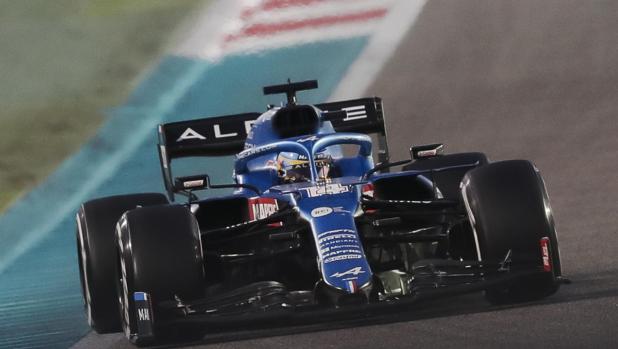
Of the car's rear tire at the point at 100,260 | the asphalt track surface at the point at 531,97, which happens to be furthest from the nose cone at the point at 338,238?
the car's rear tire at the point at 100,260

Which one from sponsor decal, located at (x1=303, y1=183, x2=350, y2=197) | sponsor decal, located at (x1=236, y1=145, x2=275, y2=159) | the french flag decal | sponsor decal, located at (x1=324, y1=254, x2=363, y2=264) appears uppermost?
sponsor decal, located at (x1=236, y1=145, x2=275, y2=159)

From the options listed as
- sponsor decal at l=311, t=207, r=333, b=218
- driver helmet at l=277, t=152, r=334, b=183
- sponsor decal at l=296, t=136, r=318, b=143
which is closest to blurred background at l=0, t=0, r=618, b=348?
driver helmet at l=277, t=152, r=334, b=183

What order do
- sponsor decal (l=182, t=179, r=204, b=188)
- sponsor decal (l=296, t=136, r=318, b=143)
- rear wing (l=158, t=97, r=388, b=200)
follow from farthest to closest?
rear wing (l=158, t=97, r=388, b=200), sponsor decal (l=296, t=136, r=318, b=143), sponsor decal (l=182, t=179, r=204, b=188)

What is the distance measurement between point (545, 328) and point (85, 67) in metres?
14.9

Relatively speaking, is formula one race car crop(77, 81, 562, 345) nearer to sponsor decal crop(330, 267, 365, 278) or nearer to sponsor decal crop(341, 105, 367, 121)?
sponsor decal crop(330, 267, 365, 278)

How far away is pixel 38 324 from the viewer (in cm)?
1253

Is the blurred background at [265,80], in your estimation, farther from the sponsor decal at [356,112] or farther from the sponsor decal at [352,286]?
the sponsor decal at [352,286]

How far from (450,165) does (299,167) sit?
1700 mm

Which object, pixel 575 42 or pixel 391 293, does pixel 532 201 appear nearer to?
pixel 391 293

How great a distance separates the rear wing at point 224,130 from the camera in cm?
1268

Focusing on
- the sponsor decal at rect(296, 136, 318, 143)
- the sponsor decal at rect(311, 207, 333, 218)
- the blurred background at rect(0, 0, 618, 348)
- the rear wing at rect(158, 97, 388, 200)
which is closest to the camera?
the sponsor decal at rect(311, 207, 333, 218)

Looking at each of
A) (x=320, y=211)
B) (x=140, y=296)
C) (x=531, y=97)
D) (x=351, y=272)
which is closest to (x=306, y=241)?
(x=320, y=211)

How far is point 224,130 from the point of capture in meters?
12.8

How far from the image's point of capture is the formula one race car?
9.55 m
